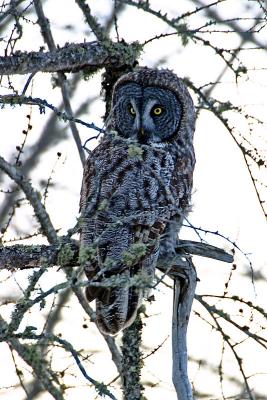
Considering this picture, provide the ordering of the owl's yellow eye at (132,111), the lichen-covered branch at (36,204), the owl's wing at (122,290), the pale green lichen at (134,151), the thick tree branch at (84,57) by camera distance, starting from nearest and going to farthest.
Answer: the pale green lichen at (134,151)
the lichen-covered branch at (36,204)
the owl's wing at (122,290)
the thick tree branch at (84,57)
the owl's yellow eye at (132,111)

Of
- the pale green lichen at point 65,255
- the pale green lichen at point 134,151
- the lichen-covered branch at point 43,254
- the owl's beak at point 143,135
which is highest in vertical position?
the owl's beak at point 143,135

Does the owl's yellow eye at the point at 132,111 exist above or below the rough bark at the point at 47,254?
above

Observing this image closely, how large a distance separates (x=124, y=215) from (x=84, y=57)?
3.75 feet

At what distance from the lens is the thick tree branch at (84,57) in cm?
545

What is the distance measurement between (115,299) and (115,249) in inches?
9.0

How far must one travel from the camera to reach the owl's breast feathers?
4852 millimetres

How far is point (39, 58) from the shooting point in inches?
213

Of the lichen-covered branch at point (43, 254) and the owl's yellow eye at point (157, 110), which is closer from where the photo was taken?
the lichen-covered branch at point (43, 254)

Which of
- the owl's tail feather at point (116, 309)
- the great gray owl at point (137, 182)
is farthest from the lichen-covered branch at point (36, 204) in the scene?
the owl's tail feather at point (116, 309)

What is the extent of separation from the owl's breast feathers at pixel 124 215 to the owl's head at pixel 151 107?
1.31ft

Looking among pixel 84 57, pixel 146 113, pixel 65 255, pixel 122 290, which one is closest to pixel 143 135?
pixel 146 113

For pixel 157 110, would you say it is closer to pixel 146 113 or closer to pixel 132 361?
pixel 146 113

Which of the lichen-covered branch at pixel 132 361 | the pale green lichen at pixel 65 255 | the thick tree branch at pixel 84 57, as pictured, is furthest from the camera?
the thick tree branch at pixel 84 57

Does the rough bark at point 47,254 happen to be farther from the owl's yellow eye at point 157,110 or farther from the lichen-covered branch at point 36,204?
the owl's yellow eye at point 157,110
